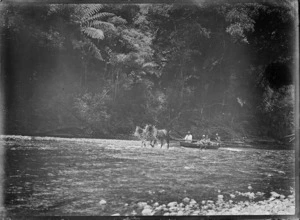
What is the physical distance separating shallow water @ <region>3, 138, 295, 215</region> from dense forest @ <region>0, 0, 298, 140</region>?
389 mm

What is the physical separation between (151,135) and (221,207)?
1880 millimetres

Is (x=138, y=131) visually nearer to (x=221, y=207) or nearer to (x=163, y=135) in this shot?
(x=163, y=135)

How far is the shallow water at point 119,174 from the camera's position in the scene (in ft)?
20.7

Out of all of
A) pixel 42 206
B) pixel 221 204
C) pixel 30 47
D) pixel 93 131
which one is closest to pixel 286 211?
pixel 221 204

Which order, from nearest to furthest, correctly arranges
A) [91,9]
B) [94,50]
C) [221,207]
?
[221,207] → [91,9] → [94,50]

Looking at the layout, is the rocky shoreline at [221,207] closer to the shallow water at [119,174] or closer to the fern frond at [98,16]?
the shallow water at [119,174]

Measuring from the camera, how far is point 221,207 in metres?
6.45

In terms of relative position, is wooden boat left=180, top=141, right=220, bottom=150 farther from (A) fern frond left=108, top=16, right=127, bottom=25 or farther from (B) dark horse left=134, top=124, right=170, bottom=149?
(A) fern frond left=108, top=16, right=127, bottom=25

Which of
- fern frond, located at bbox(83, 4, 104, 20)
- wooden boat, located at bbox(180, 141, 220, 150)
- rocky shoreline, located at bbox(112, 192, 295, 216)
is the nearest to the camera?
rocky shoreline, located at bbox(112, 192, 295, 216)

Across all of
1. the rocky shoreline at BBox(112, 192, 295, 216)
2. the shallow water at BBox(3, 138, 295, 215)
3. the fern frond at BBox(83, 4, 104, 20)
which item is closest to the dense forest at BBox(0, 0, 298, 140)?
the fern frond at BBox(83, 4, 104, 20)

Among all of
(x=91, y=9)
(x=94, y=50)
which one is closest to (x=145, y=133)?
(x=94, y=50)

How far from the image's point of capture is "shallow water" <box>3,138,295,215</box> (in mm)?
6305

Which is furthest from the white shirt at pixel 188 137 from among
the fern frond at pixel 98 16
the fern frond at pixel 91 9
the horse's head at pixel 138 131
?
the fern frond at pixel 91 9

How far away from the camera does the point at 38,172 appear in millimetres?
6480
